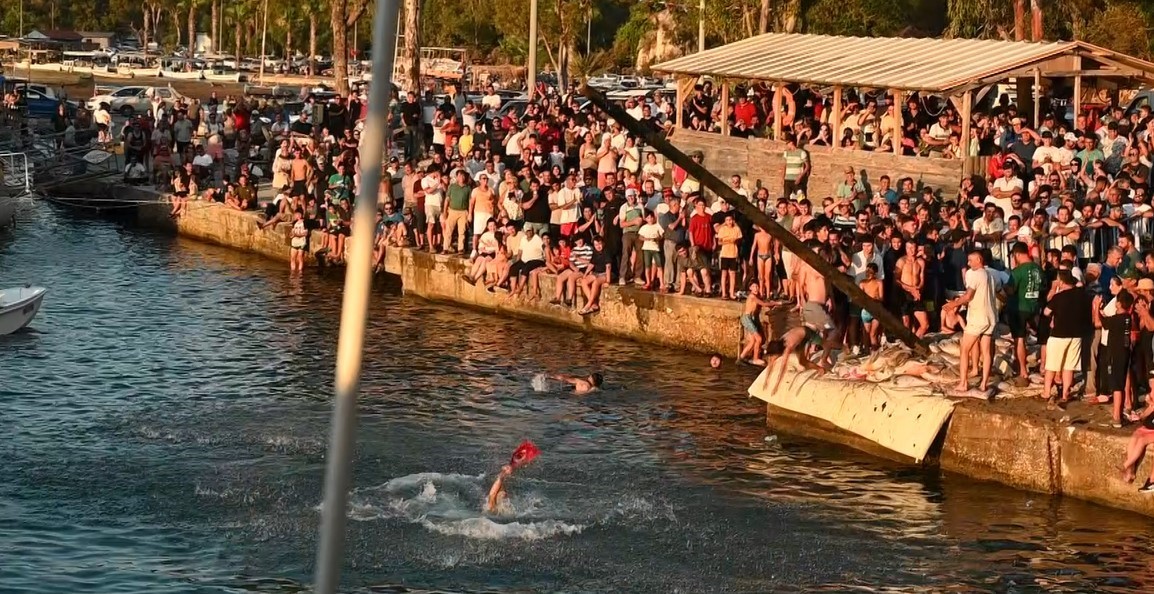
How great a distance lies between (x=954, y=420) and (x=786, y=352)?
121 inches

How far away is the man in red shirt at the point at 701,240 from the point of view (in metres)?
27.3

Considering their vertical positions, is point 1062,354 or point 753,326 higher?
point 1062,354

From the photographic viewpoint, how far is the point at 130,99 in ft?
207

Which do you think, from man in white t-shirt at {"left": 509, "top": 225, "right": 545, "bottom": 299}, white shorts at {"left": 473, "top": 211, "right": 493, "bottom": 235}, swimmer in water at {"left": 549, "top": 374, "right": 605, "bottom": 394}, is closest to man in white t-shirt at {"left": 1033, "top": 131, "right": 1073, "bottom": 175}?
swimmer in water at {"left": 549, "top": 374, "right": 605, "bottom": 394}

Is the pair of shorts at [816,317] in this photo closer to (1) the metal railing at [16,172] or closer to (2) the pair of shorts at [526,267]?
(2) the pair of shorts at [526,267]

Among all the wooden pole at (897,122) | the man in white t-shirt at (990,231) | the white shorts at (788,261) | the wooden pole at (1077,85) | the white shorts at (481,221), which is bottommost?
the white shorts at (788,261)

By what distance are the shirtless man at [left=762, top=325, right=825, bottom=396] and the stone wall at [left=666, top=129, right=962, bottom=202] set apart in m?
7.73

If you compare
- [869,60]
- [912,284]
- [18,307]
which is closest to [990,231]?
[912,284]

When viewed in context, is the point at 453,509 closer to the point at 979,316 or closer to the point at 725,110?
the point at 979,316

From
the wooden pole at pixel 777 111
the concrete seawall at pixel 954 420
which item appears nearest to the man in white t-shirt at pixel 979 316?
the concrete seawall at pixel 954 420

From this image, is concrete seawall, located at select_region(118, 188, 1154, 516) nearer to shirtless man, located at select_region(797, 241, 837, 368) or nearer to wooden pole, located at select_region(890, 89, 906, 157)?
shirtless man, located at select_region(797, 241, 837, 368)

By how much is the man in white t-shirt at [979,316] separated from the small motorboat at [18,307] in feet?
51.7

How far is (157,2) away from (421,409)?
108465 millimetres

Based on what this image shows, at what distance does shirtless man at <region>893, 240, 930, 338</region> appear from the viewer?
23703mm
